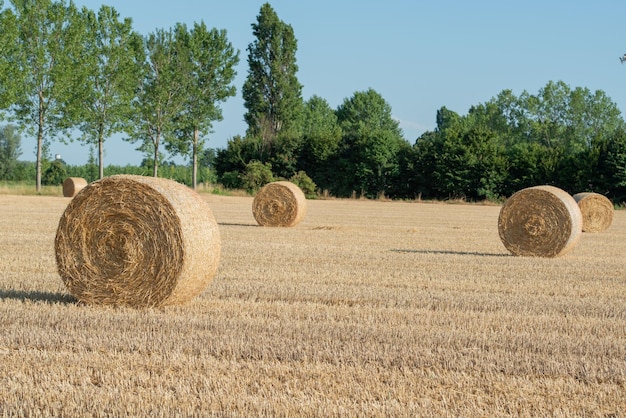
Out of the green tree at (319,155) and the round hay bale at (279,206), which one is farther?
the green tree at (319,155)

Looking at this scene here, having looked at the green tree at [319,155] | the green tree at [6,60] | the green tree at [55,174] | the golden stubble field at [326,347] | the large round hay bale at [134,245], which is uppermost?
the green tree at [6,60]

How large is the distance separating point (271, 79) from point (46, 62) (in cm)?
1932

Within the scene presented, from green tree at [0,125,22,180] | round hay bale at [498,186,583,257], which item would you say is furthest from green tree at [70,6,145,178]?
round hay bale at [498,186,583,257]

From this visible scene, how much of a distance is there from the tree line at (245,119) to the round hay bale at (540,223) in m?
31.0

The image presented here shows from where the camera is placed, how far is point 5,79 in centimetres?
3944

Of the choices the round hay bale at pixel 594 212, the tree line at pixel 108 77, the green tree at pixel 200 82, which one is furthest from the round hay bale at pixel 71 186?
the round hay bale at pixel 594 212

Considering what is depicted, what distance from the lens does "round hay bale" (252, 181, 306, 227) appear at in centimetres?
2167

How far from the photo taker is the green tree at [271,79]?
59.0 m

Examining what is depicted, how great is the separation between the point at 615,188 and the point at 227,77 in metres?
26.6

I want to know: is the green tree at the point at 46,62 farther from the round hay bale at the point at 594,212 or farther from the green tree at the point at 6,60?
the round hay bale at the point at 594,212

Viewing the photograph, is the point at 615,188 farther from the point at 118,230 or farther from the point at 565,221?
the point at 118,230

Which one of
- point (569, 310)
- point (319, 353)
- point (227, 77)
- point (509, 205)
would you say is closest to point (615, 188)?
point (227, 77)

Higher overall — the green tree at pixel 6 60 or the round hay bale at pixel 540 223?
the green tree at pixel 6 60

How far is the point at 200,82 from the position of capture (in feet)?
181
